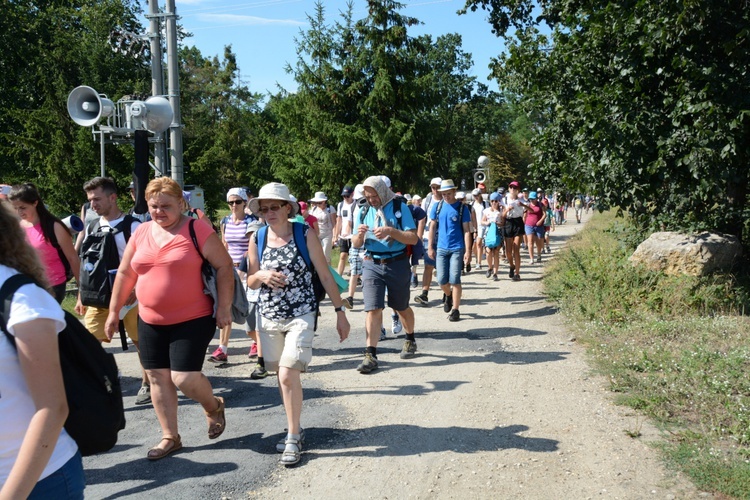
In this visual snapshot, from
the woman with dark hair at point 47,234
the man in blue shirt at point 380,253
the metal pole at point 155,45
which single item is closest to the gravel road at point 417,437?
the man in blue shirt at point 380,253

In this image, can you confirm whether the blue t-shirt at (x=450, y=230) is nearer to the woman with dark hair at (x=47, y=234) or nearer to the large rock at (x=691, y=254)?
the large rock at (x=691, y=254)

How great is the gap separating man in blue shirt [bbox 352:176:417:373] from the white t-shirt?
447cm

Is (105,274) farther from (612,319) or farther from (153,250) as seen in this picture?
(612,319)

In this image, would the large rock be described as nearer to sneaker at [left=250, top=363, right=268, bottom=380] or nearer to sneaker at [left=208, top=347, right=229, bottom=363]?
sneaker at [left=250, top=363, right=268, bottom=380]

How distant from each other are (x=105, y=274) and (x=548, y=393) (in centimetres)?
383

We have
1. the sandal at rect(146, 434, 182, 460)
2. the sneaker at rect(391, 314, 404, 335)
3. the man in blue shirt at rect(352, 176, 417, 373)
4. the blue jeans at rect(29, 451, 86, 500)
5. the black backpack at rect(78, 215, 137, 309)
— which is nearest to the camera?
the blue jeans at rect(29, 451, 86, 500)

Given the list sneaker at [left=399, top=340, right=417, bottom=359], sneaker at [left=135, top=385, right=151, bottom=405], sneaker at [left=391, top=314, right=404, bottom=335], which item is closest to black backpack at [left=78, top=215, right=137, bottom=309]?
sneaker at [left=135, top=385, right=151, bottom=405]

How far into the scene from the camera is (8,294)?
6.13 ft

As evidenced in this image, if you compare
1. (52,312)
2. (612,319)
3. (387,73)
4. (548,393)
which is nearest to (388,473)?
(548,393)

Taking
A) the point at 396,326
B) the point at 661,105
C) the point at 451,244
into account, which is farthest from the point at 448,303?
the point at 661,105

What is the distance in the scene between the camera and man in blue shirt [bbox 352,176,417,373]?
6398mm

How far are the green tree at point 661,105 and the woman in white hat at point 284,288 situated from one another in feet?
16.4

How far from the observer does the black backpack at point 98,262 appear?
5.48 m

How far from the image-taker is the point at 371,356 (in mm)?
6520
